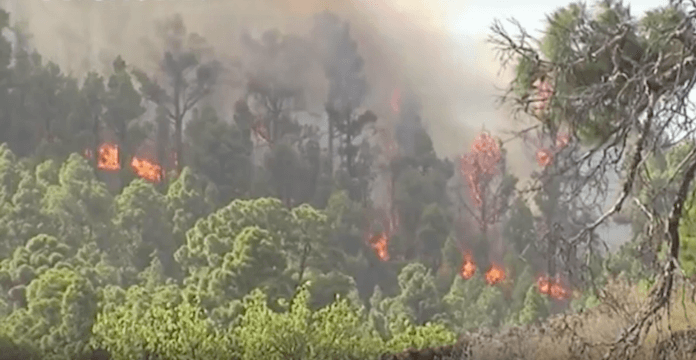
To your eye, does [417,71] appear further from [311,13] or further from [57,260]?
[57,260]

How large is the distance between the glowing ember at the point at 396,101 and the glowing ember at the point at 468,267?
13622 millimetres

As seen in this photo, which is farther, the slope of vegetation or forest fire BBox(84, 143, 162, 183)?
forest fire BBox(84, 143, 162, 183)

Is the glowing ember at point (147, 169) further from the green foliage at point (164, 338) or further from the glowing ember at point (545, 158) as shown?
the green foliage at point (164, 338)

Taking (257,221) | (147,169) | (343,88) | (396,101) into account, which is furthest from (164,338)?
(396,101)

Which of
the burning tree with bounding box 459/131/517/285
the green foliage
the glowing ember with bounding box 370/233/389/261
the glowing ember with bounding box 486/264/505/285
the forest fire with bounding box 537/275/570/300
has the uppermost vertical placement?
the burning tree with bounding box 459/131/517/285

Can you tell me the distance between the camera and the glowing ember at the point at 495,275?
41562 millimetres

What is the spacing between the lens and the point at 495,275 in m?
42.1

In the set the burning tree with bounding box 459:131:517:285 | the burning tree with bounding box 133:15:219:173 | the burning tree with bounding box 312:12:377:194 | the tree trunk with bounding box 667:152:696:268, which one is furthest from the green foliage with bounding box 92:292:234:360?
the burning tree with bounding box 312:12:377:194

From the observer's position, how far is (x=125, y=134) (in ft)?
136

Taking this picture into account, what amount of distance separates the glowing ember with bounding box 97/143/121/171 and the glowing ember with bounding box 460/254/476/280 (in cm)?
1557

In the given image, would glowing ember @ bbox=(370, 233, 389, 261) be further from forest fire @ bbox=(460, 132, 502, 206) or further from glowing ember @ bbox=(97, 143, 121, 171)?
glowing ember @ bbox=(97, 143, 121, 171)

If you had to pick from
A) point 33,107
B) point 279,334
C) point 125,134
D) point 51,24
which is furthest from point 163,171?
point 279,334

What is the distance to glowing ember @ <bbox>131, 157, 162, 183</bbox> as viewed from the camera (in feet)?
137

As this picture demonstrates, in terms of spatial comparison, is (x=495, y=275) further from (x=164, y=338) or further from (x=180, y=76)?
(x=164, y=338)
